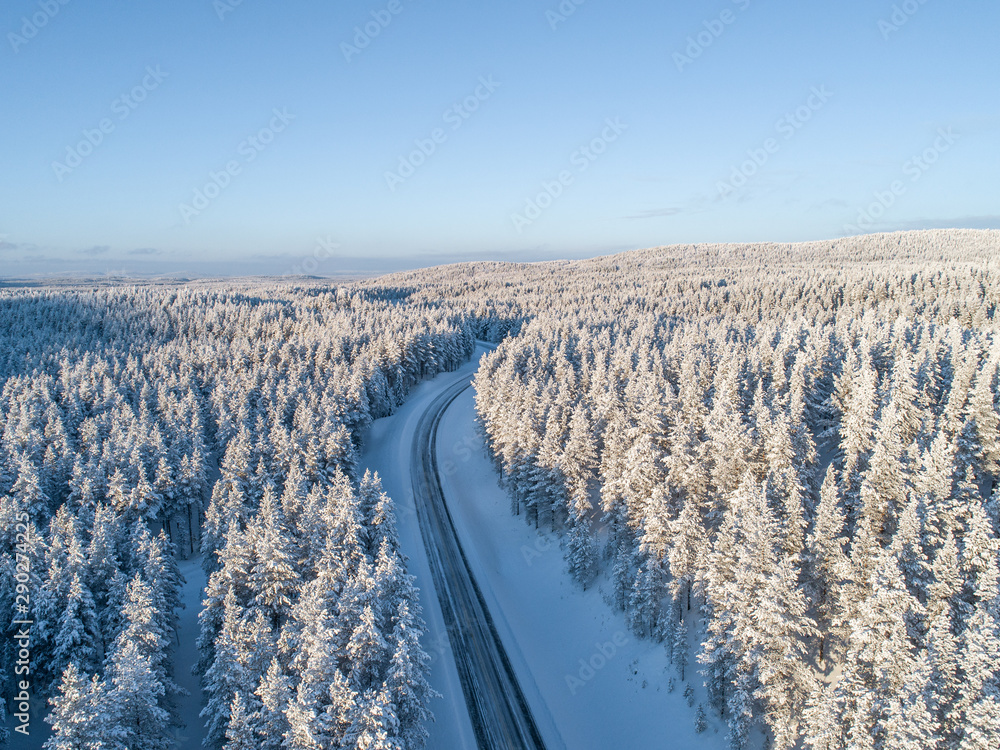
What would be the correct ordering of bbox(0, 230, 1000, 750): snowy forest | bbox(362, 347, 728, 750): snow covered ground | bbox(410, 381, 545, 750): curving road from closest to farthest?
bbox(0, 230, 1000, 750): snowy forest
bbox(362, 347, 728, 750): snow covered ground
bbox(410, 381, 545, 750): curving road

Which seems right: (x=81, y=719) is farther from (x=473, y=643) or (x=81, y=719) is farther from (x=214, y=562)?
(x=473, y=643)

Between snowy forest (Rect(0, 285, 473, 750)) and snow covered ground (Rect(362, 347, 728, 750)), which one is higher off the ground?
snowy forest (Rect(0, 285, 473, 750))

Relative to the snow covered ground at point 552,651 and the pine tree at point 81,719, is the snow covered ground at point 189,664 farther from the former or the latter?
the snow covered ground at point 552,651

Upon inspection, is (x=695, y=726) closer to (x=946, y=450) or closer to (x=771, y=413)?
(x=946, y=450)

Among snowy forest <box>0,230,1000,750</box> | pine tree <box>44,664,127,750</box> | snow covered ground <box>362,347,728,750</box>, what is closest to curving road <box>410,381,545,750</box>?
snow covered ground <box>362,347,728,750</box>

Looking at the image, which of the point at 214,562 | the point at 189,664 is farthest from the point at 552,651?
the point at 214,562

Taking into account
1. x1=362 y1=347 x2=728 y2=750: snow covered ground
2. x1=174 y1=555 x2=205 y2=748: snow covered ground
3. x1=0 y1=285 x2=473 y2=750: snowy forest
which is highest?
x1=0 y1=285 x2=473 y2=750: snowy forest

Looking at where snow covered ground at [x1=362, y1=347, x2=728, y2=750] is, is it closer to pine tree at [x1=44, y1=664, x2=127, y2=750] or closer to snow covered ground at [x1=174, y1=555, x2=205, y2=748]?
snow covered ground at [x1=174, y1=555, x2=205, y2=748]

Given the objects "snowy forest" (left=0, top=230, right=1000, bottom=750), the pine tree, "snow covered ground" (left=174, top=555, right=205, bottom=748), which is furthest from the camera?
"snow covered ground" (left=174, top=555, right=205, bottom=748)
